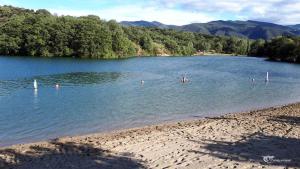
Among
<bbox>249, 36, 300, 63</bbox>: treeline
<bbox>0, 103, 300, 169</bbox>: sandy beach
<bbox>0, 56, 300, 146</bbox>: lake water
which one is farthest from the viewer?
<bbox>249, 36, 300, 63</bbox>: treeline

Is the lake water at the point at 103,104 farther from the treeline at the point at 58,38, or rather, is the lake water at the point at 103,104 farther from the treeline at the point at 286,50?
the treeline at the point at 286,50

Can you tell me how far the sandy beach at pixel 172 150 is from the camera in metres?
17.1

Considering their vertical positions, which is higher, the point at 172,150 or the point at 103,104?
the point at 172,150

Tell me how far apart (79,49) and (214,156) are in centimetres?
12467

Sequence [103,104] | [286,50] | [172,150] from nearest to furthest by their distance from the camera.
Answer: [172,150], [103,104], [286,50]

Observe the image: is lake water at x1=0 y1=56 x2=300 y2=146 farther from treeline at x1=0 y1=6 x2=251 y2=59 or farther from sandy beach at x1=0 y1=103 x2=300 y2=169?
treeline at x1=0 y1=6 x2=251 y2=59

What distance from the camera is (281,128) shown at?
25141 millimetres

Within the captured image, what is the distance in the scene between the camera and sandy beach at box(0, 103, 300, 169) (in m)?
17.1

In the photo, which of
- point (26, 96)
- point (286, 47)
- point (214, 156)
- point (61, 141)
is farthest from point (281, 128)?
point (286, 47)

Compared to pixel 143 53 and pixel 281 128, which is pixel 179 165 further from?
pixel 143 53

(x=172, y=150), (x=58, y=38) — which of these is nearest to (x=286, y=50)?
(x=58, y=38)

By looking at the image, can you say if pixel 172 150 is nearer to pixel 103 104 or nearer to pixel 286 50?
pixel 103 104

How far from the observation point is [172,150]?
19.3 meters

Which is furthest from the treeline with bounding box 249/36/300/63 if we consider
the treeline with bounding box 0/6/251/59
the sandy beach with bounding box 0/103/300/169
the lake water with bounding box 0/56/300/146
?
the sandy beach with bounding box 0/103/300/169
